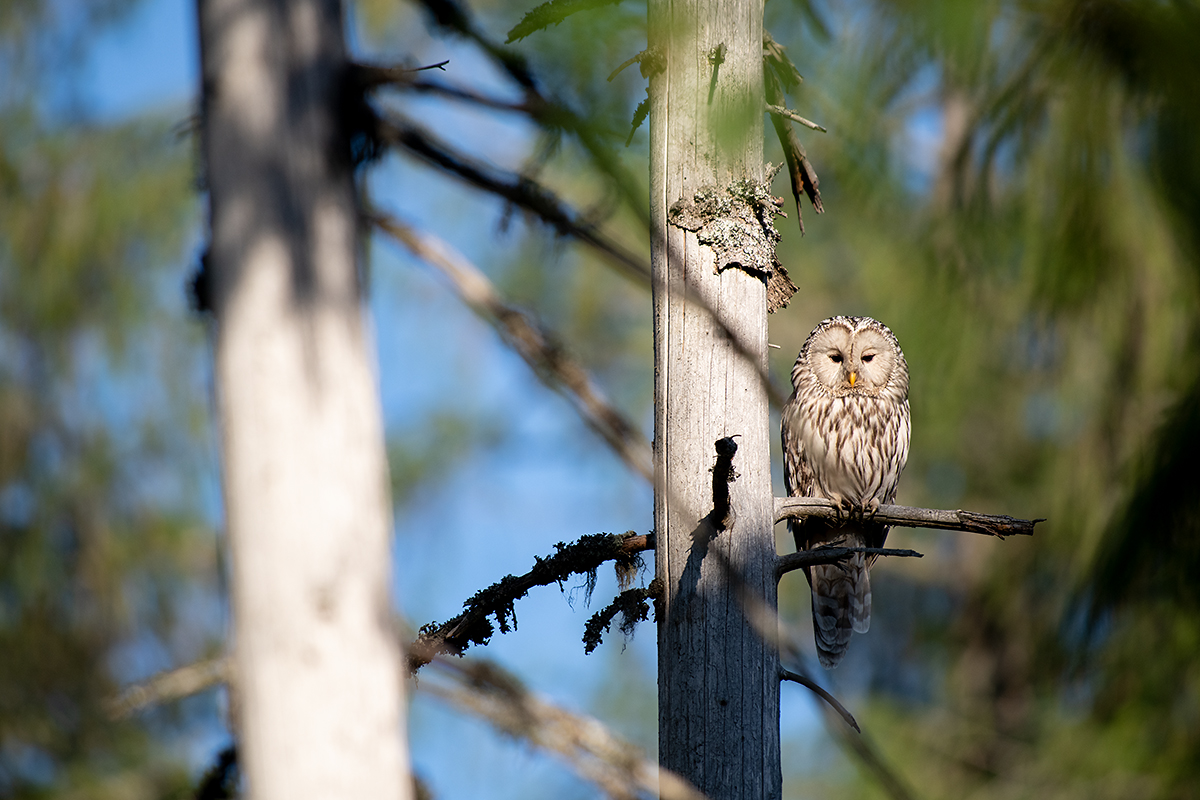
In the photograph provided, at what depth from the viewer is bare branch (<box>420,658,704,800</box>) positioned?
5.92 ft

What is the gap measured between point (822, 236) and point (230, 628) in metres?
8.66

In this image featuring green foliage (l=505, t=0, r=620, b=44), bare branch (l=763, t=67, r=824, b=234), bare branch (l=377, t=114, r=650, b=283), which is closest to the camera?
bare branch (l=377, t=114, r=650, b=283)

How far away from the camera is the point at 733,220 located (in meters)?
2.17

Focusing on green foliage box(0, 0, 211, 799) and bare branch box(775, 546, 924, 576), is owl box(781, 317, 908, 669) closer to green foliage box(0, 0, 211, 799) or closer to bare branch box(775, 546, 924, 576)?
bare branch box(775, 546, 924, 576)

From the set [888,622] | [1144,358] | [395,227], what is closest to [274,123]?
[395,227]

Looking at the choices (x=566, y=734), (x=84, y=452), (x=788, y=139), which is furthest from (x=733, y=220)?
(x=84, y=452)

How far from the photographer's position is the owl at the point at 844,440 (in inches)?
173

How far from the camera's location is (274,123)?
4.74 ft

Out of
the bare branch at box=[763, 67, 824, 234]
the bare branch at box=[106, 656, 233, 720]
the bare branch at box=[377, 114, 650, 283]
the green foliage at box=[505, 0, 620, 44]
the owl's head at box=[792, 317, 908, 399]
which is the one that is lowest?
the bare branch at box=[106, 656, 233, 720]

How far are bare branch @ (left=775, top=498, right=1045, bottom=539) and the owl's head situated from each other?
2071 mm

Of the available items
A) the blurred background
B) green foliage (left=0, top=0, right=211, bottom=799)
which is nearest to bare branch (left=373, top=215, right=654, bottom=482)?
the blurred background

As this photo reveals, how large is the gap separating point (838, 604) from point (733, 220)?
2778 mm

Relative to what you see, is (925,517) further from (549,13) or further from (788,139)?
(549,13)

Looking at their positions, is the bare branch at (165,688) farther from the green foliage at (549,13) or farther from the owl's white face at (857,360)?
the owl's white face at (857,360)
